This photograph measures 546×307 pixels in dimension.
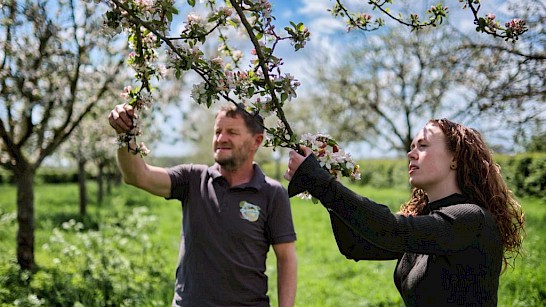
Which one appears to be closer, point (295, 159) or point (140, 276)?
point (295, 159)

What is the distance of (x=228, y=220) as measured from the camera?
296 cm

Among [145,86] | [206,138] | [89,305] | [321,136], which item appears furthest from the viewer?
[206,138]

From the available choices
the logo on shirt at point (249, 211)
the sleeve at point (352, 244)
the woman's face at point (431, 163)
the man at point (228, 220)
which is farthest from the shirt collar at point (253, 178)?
the woman's face at point (431, 163)

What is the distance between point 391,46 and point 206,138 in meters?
26.2

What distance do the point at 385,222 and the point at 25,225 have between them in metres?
5.96

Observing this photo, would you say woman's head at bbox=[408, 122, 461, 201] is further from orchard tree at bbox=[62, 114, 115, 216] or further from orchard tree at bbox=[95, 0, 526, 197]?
orchard tree at bbox=[62, 114, 115, 216]

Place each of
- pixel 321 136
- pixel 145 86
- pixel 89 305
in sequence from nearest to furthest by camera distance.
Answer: pixel 321 136
pixel 145 86
pixel 89 305

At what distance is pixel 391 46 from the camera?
550 inches

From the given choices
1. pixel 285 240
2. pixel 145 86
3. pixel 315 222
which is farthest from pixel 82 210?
pixel 145 86

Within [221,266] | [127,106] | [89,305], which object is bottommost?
[89,305]

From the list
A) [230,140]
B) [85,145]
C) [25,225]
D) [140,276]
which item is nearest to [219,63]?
[230,140]

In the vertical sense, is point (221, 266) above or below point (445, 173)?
below

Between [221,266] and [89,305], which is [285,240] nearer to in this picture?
[221,266]

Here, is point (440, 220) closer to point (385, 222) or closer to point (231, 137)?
point (385, 222)
